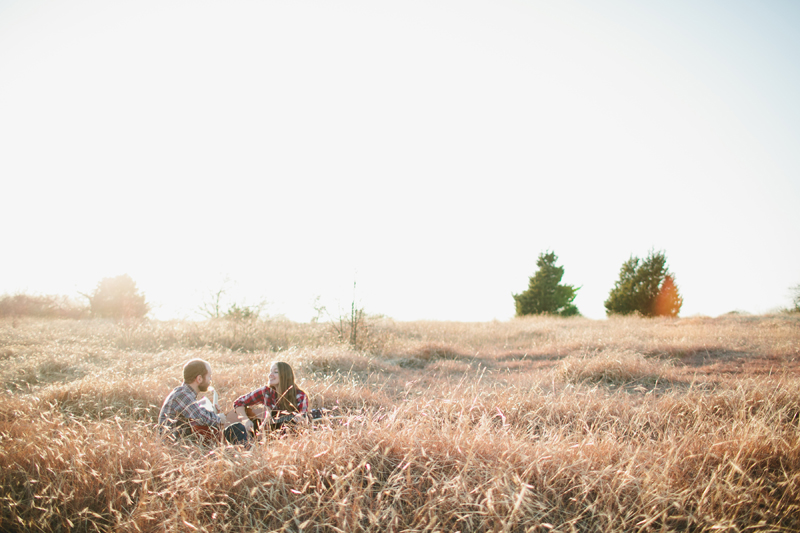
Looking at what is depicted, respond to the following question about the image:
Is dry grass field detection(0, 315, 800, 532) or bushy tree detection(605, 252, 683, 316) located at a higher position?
bushy tree detection(605, 252, 683, 316)

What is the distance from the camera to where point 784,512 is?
223cm

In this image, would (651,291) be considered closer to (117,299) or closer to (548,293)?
(548,293)

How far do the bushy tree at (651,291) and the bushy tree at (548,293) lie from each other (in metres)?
3.44

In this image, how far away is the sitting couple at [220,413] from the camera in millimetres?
3619

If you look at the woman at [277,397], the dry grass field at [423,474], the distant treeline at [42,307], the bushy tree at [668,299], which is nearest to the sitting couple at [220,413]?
the woman at [277,397]

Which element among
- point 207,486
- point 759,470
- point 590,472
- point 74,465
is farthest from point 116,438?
point 759,470

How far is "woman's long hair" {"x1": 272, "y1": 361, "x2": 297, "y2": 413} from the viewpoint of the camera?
13.7ft

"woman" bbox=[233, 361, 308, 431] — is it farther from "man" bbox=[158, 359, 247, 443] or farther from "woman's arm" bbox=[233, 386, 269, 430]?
"man" bbox=[158, 359, 247, 443]

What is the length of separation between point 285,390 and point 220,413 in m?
0.73

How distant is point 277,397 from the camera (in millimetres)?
4332

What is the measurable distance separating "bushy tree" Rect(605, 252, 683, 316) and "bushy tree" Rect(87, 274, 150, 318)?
30.2 metres

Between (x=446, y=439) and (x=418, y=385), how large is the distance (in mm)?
3868

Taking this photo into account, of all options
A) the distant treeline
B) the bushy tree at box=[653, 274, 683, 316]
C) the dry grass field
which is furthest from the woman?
the bushy tree at box=[653, 274, 683, 316]

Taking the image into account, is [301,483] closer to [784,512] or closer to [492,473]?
[492,473]
